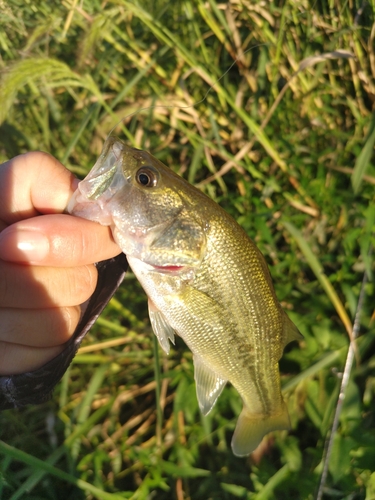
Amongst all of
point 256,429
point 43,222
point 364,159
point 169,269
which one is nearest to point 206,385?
point 256,429

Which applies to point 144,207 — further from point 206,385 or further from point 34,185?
point 206,385

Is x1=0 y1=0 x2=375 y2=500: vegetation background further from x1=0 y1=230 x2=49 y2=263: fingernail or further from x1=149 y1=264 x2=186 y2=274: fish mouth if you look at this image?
x1=0 y1=230 x2=49 y2=263: fingernail

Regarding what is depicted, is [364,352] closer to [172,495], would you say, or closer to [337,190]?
[337,190]

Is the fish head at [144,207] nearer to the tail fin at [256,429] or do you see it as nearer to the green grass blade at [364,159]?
the tail fin at [256,429]

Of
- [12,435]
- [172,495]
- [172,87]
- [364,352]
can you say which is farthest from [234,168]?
[12,435]

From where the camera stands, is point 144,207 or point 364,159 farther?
point 364,159
